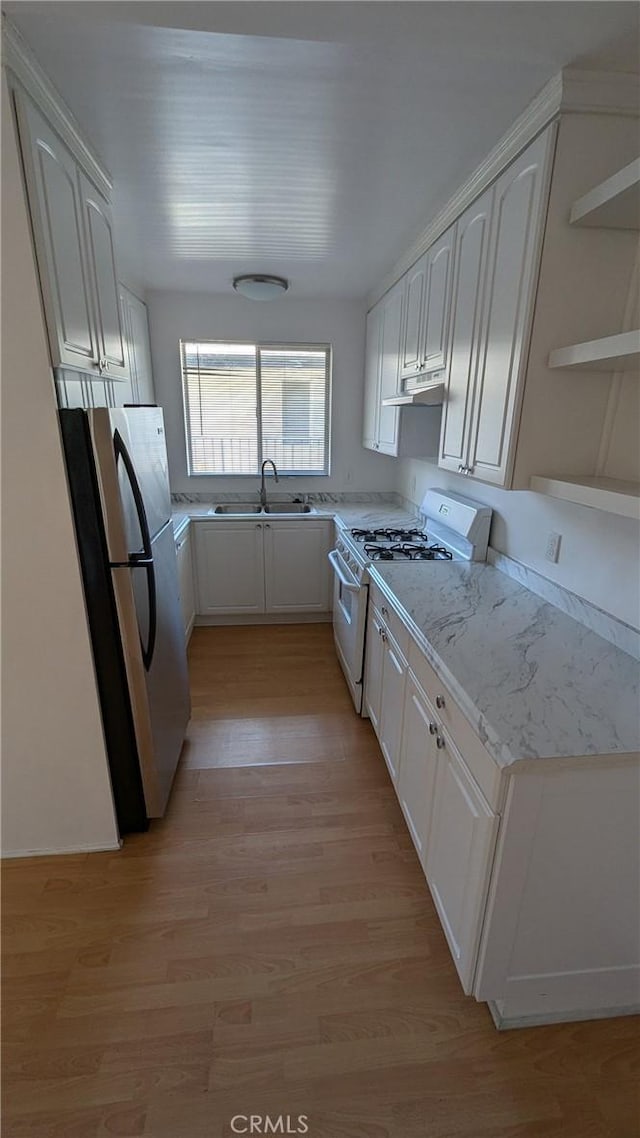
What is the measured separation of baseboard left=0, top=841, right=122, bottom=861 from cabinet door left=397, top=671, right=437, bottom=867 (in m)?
1.16

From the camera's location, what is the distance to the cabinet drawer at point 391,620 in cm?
185

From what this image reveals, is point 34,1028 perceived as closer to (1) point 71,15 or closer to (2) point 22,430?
(2) point 22,430

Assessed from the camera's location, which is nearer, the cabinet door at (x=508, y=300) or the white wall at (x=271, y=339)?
the cabinet door at (x=508, y=300)

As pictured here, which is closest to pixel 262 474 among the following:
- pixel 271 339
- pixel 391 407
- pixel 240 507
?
pixel 240 507

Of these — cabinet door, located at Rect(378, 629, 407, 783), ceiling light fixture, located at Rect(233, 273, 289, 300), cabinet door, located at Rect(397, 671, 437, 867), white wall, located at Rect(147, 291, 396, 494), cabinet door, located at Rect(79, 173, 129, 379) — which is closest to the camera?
cabinet door, located at Rect(397, 671, 437, 867)

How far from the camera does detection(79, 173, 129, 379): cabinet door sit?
5.78 ft

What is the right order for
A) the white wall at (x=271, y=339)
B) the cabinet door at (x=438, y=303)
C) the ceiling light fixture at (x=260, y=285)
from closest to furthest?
1. the cabinet door at (x=438, y=303)
2. the ceiling light fixture at (x=260, y=285)
3. the white wall at (x=271, y=339)

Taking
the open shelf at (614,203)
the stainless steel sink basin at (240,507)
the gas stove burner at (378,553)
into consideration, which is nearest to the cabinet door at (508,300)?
the open shelf at (614,203)

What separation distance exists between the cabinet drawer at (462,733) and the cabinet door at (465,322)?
0.96 metres

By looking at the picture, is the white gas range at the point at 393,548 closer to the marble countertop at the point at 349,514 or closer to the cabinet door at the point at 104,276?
the marble countertop at the point at 349,514

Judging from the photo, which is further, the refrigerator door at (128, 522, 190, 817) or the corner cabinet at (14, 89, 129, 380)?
the refrigerator door at (128, 522, 190, 817)

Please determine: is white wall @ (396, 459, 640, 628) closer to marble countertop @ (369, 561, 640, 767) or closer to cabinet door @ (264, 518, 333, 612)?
marble countertop @ (369, 561, 640, 767)

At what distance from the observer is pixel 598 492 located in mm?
1308

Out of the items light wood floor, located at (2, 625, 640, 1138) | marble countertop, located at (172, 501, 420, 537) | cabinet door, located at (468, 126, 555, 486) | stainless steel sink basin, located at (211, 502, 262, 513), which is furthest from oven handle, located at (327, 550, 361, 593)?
stainless steel sink basin, located at (211, 502, 262, 513)
